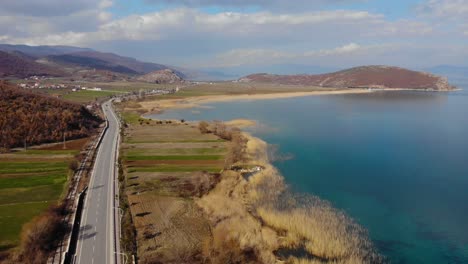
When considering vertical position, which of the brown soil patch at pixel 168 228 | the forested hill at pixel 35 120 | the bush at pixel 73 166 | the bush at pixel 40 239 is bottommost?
the brown soil patch at pixel 168 228

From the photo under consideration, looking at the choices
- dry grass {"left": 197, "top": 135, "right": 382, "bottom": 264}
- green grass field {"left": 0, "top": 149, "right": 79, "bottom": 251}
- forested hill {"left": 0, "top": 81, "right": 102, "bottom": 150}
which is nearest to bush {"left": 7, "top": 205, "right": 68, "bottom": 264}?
green grass field {"left": 0, "top": 149, "right": 79, "bottom": 251}

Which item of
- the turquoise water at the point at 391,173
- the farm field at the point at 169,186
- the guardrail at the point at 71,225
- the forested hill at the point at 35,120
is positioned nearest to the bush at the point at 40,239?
the guardrail at the point at 71,225

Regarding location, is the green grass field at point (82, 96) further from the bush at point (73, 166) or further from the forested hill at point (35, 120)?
the bush at point (73, 166)

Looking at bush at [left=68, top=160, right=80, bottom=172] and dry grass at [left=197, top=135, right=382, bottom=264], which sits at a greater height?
bush at [left=68, top=160, right=80, bottom=172]

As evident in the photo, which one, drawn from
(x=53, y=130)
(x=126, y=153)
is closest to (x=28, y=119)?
(x=53, y=130)

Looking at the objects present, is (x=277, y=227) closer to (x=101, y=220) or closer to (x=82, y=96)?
(x=101, y=220)

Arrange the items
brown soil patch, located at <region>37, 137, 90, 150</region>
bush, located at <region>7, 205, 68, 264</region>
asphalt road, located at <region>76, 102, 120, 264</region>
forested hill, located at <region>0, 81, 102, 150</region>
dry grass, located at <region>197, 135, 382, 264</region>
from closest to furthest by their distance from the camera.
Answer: bush, located at <region>7, 205, 68, 264</region> → asphalt road, located at <region>76, 102, 120, 264</region> → dry grass, located at <region>197, 135, 382, 264</region> → brown soil patch, located at <region>37, 137, 90, 150</region> → forested hill, located at <region>0, 81, 102, 150</region>

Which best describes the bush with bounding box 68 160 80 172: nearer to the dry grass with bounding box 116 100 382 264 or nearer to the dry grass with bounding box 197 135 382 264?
the dry grass with bounding box 116 100 382 264

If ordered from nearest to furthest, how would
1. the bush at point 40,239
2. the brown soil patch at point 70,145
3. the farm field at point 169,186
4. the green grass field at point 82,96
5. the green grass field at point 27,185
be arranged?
1. the bush at point 40,239
2. the farm field at point 169,186
3. the green grass field at point 27,185
4. the brown soil patch at point 70,145
5. the green grass field at point 82,96
